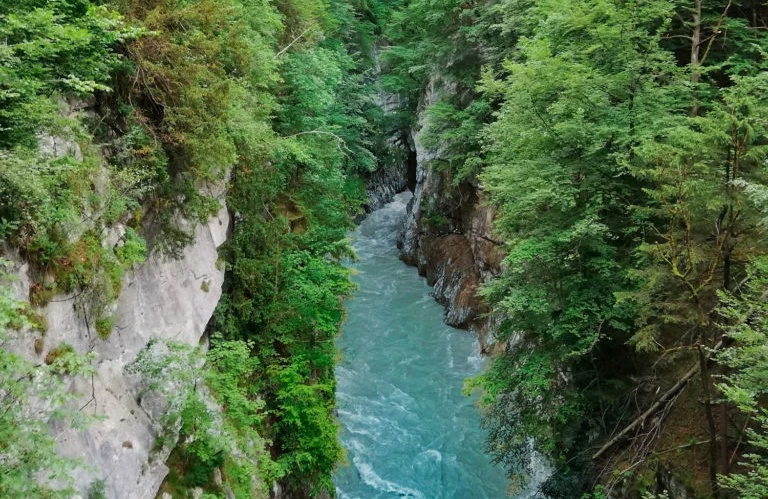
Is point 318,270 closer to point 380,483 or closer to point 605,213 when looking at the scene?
point 380,483

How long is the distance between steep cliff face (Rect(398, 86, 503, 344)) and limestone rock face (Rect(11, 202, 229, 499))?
11.3 metres

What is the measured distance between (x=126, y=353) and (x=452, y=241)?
16.6m

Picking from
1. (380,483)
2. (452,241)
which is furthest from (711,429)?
(452,241)

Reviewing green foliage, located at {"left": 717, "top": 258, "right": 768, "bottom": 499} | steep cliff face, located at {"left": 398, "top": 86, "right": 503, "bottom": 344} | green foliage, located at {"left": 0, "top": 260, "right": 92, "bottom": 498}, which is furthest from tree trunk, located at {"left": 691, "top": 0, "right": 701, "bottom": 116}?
green foliage, located at {"left": 0, "top": 260, "right": 92, "bottom": 498}

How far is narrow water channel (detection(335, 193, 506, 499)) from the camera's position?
12.3 metres

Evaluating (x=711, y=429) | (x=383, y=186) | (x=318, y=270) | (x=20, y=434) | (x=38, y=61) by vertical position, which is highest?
(x=38, y=61)

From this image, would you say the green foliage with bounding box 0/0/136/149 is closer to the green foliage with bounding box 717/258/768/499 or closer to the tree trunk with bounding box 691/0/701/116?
the green foliage with bounding box 717/258/768/499

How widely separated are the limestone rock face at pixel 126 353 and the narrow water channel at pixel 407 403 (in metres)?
6.50

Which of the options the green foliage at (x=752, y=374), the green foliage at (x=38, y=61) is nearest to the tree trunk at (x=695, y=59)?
the green foliage at (x=752, y=374)

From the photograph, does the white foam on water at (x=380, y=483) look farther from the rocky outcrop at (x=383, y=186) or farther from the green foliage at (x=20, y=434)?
the rocky outcrop at (x=383, y=186)

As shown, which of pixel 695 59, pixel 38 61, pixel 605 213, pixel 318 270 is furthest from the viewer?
pixel 318 270

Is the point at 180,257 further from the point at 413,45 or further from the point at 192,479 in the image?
the point at 413,45

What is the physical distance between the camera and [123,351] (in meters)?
6.26

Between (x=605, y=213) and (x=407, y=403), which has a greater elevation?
(x=605, y=213)
